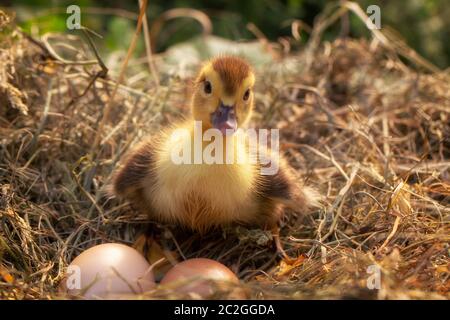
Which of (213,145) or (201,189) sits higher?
(213,145)

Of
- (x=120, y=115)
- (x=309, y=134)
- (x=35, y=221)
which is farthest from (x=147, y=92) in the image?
(x=35, y=221)

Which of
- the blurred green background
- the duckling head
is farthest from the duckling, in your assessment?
the blurred green background

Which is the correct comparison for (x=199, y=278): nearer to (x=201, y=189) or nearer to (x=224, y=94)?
(x=201, y=189)

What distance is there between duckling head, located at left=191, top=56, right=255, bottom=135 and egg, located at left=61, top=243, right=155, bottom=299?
0.38 metres

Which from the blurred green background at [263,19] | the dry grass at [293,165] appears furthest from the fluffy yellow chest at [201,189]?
the blurred green background at [263,19]

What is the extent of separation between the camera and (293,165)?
1944 mm

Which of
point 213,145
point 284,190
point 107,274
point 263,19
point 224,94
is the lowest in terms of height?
point 107,274

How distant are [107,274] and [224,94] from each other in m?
0.51

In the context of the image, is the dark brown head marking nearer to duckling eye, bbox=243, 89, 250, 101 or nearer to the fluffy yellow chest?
duckling eye, bbox=243, 89, 250, 101

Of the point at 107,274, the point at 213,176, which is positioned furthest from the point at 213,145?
the point at 107,274

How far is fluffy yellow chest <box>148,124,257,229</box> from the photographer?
145cm

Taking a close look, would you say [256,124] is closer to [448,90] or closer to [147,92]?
[147,92]

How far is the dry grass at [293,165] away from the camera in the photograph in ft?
4.27

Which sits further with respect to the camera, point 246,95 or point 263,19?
point 263,19
